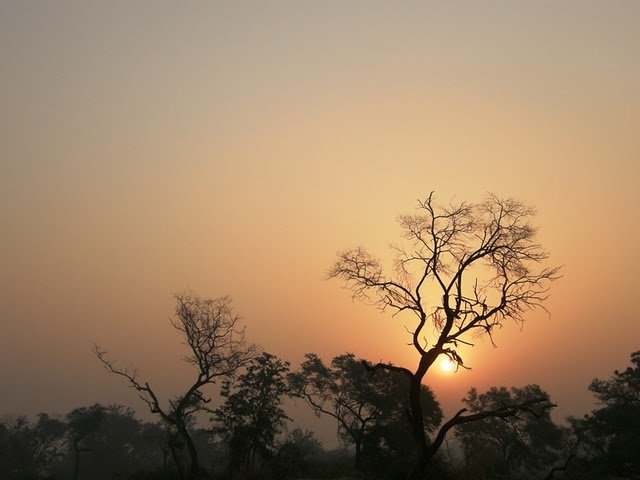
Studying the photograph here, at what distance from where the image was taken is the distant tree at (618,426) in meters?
35.7

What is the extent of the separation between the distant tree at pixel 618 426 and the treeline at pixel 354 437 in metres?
0.10

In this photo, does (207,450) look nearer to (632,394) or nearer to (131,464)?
(131,464)

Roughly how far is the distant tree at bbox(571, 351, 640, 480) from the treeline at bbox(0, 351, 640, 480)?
0.33 feet

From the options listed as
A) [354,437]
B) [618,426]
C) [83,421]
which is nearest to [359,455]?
[354,437]

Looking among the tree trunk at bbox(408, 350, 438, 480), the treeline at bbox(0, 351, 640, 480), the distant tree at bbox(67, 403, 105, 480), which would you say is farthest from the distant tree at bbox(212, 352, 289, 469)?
the distant tree at bbox(67, 403, 105, 480)

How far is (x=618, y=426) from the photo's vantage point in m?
41.9

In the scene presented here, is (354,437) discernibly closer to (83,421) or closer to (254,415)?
(254,415)

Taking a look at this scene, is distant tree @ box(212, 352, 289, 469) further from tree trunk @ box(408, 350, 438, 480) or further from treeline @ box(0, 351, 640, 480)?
tree trunk @ box(408, 350, 438, 480)

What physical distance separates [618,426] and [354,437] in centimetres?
2347

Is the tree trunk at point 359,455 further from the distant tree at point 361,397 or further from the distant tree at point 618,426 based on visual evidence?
the distant tree at point 618,426

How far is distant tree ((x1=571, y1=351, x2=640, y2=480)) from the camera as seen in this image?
35719 mm

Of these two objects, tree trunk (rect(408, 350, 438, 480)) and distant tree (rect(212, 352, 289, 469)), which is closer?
tree trunk (rect(408, 350, 438, 480))

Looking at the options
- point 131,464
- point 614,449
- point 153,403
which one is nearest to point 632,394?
point 614,449

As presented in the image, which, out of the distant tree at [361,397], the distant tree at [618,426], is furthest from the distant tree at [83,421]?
the distant tree at [618,426]
